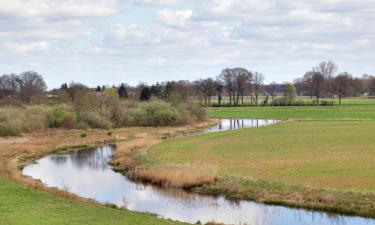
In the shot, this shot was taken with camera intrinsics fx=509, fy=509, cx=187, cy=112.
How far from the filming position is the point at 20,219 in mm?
21656

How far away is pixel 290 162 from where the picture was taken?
134ft

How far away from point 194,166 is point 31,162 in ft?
64.3

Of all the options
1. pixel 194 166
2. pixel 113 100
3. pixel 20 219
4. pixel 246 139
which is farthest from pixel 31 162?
pixel 113 100

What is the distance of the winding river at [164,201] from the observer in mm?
26078

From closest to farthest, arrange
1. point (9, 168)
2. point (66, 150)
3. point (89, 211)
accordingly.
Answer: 1. point (89, 211)
2. point (9, 168)
3. point (66, 150)

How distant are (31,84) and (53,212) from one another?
136805mm

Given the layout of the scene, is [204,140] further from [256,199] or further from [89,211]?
[89,211]

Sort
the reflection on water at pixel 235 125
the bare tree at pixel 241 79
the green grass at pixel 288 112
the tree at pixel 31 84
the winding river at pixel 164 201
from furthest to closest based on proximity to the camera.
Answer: the bare tree at pixel 241 79
the tree at pixel 31 84
the green grass at pixel 288 112
the reflection on water at pixel 235 125
the winding river at pixel 164 201

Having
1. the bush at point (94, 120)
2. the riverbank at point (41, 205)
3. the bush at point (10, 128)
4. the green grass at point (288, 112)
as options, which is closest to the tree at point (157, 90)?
the green grass at point (288, 112)

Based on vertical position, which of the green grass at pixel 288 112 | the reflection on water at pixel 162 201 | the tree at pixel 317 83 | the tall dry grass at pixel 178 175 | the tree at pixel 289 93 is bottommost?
the reflection on water at pixel 162 201

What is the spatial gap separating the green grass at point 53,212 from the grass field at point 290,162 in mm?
9130

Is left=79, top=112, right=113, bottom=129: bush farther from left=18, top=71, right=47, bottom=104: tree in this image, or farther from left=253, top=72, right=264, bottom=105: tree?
left=253, top=72, right=264, bottom=105: tree

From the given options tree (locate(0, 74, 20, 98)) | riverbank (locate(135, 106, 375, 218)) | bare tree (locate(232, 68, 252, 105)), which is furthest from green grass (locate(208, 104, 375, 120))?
tree (locate(0, 74, 20, 98))

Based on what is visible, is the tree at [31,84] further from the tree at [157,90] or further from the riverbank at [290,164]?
the riverbank at [290,164]
